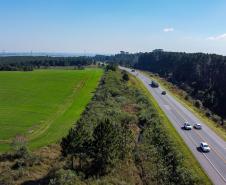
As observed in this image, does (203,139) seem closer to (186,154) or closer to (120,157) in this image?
(186,154)

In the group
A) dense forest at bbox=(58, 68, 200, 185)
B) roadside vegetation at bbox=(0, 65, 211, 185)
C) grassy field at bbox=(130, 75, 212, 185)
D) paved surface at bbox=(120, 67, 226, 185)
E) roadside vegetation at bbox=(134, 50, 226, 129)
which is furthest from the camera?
roadside vegetation at bbox=(134, 50, 226, 129)

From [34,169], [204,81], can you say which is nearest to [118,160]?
[34,169]

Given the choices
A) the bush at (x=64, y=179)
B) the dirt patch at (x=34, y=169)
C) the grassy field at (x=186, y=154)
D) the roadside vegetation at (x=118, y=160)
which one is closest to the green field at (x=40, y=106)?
the dirt patch at (x=34, y=169)

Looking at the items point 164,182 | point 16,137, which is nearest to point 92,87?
point 16,137

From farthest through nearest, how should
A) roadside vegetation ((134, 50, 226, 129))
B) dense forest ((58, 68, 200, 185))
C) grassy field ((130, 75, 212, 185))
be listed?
1. roadside vegetation ((134, 50, 226, 129))
2. grassy field ((130, 75, 212, 185))
3. dense forest ((58, 68, 200, 185))

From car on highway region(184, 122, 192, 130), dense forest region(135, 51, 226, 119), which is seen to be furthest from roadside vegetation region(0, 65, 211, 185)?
dense forest region(135, 51, 226, 119)

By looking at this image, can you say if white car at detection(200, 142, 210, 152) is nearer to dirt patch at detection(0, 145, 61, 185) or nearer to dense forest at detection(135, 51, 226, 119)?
dirt patch at detection(0, 145, 61, 185)

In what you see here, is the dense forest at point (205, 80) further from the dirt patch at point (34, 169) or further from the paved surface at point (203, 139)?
the dirt patch at point (34, 169)
